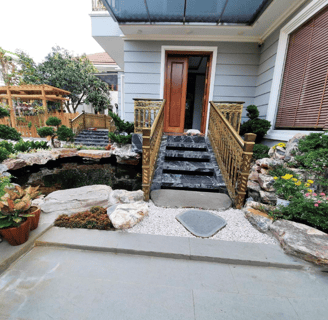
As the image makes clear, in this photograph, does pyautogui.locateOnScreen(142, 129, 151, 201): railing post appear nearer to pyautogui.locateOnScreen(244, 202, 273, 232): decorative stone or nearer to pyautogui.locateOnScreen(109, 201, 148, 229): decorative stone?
pyautogui.locateOnScreen(109, 201, 148, 229): decorative stone

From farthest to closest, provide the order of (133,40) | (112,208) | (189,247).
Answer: (133,40) → (112,208) → (189,247)

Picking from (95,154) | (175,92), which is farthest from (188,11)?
(95,154)

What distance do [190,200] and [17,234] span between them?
6.89 feet

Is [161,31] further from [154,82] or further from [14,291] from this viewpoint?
[14,291]

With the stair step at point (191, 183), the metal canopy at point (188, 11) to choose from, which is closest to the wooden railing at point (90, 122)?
the metal canopy at point (188, 11)

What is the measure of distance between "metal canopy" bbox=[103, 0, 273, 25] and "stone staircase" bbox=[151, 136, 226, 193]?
2754 millimetres

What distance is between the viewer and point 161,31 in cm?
424

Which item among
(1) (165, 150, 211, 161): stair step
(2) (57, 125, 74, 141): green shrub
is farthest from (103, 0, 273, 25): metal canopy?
(2) (57, 125, 74, 141): green shrub

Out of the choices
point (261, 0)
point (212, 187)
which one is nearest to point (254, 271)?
point (212, 187)

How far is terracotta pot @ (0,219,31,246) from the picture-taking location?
150cm

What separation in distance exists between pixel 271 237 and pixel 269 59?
4188 mm

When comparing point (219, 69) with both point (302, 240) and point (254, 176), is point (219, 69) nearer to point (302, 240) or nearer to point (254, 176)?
point (254, 176)

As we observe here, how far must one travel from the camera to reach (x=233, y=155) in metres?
2.68

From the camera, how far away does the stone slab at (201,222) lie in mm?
1941
